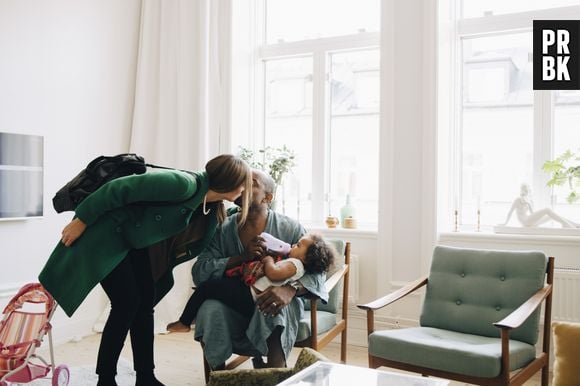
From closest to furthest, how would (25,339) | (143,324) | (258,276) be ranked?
(143,324) < (258,276) < (25,339)

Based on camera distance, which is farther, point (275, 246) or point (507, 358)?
point (275, 246)

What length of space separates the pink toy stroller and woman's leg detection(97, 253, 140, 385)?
312 mm

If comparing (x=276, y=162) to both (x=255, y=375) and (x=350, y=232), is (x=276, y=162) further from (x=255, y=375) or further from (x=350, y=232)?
(x=255, y=375)

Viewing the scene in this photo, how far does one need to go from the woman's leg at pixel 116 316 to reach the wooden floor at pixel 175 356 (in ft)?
2.50

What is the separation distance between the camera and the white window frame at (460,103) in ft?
13.3

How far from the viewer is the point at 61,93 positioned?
174 inches

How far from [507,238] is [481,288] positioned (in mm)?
842

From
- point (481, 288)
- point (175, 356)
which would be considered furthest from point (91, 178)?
point (481, 288)

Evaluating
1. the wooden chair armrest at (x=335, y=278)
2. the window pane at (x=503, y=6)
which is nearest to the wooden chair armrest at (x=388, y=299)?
the wooden chair armrest at (x=335, y=278)

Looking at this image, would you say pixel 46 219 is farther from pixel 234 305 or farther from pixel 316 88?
pixel 316 88

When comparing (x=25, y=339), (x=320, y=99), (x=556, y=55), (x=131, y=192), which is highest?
(x=556, y=55)

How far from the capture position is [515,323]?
2.62 meters

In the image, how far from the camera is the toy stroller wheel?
9.95ft

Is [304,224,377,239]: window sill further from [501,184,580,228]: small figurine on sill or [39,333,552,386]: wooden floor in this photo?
[501,184,580,228]: small figurine on sill
